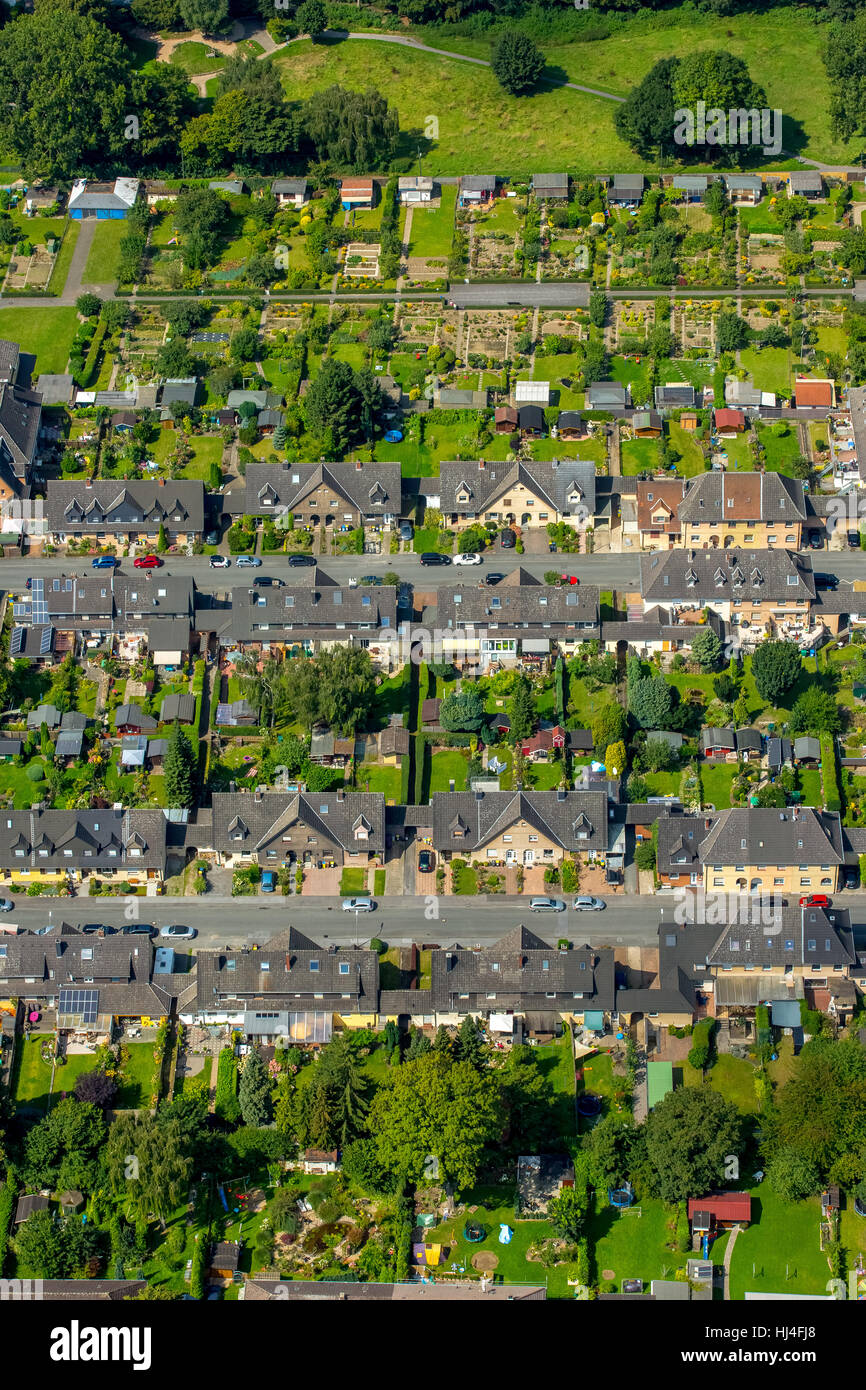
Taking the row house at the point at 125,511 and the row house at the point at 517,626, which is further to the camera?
the row house at the point at 125,511

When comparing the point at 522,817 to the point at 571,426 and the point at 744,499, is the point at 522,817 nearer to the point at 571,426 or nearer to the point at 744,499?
the point at 744,499

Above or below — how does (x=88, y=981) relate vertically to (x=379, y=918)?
below

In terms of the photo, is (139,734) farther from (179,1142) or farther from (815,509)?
(815,509)

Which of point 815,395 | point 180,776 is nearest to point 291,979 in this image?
point 180,776

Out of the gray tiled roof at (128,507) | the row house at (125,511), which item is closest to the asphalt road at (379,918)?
the row house at (125,511)

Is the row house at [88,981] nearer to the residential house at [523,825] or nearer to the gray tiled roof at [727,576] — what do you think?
the residential house at [523,825]

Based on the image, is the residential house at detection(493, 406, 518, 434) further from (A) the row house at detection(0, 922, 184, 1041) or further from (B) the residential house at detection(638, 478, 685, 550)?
(A) the row house at detection(0, 922, 184, 1041)

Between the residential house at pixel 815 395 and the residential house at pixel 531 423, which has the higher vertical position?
the residential house at pixel 815 395

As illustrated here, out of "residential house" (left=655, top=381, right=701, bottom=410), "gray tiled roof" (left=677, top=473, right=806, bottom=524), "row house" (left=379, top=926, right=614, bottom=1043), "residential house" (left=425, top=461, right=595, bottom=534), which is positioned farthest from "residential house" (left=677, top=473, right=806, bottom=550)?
"row house" (left=379, top=926, right=614, bottom=1043)
